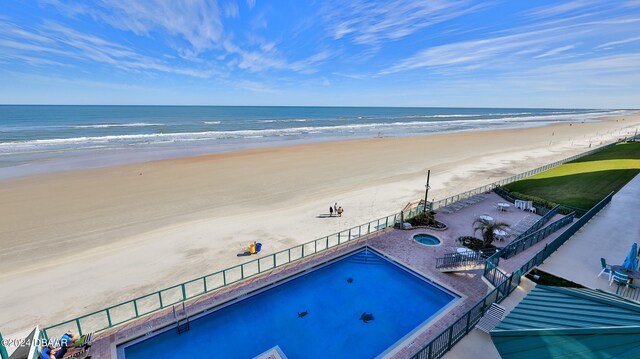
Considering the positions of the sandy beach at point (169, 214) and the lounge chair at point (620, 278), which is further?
the sandy beach at point (169, 214)

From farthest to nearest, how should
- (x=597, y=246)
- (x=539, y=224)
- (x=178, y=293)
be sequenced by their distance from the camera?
(x=539, y=224)
(x=597, y=246)
(x=178, y=293)

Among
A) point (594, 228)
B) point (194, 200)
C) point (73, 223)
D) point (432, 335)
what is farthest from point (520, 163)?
point (73, 223)

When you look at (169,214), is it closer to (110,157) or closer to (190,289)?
(190,289)

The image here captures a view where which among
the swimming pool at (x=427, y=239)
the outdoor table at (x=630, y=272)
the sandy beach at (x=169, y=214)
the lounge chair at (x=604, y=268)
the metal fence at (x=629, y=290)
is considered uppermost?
the outdoor table at (x=630, y=272)

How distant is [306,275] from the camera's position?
1411cm

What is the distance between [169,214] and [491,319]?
20661 millimetres

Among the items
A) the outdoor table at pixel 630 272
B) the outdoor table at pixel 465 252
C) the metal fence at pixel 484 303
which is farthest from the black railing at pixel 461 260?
the outdoor table at pixel 630 272

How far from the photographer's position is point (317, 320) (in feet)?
37.7

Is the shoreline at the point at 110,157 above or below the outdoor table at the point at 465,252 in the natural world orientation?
above

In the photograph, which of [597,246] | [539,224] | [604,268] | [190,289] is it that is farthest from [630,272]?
[190,289]

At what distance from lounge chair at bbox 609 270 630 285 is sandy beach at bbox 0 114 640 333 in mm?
12539

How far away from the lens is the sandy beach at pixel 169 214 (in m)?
→ 13.8

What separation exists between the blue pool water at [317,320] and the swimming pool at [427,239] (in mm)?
3619

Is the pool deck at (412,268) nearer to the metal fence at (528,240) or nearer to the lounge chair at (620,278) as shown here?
the metal fence at (528,240)
